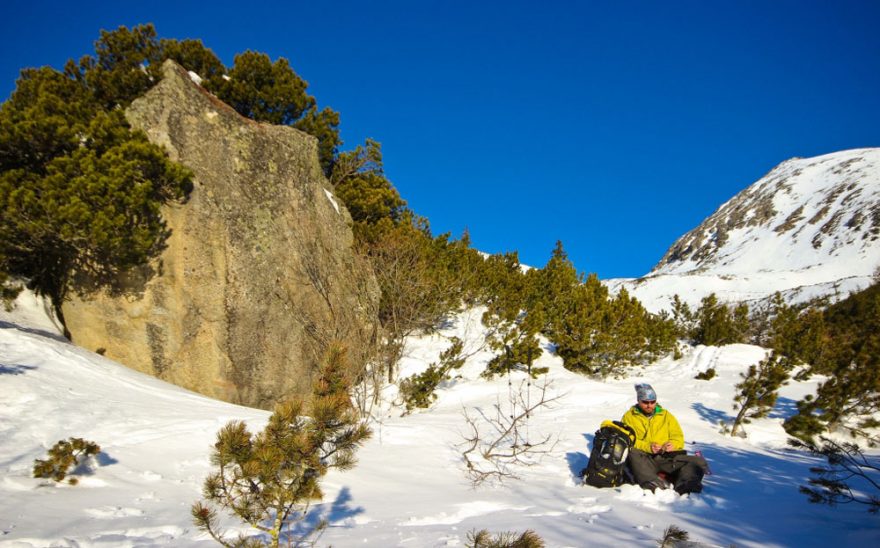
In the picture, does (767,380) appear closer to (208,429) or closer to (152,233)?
(208,429)

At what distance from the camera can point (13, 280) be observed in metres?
8.40

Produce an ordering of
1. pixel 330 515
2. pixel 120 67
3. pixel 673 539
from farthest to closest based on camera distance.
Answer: pixel 120 67 < pixel 330 515 < pixel 673 539

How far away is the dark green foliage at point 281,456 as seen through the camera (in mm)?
2182

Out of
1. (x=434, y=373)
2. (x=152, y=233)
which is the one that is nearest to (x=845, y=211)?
(x=434, y=373)

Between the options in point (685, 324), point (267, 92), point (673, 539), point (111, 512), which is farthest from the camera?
point (685, 324)

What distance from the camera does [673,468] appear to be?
15.1 ft

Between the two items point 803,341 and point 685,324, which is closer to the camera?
point 803,341

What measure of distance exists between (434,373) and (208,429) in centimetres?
582

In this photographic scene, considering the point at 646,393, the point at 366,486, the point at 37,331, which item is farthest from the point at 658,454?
the point at 37,331

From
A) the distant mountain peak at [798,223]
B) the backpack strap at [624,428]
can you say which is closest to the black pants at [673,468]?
the backpack strap at [624,428]

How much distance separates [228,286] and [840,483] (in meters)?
10.2

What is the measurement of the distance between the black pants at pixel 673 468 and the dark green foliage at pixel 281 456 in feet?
11.3

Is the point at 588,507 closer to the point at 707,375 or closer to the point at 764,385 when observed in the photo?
the point at 764,385

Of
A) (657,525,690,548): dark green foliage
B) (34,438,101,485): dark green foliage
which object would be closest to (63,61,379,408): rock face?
(34,438,101,485): dark green foliage
